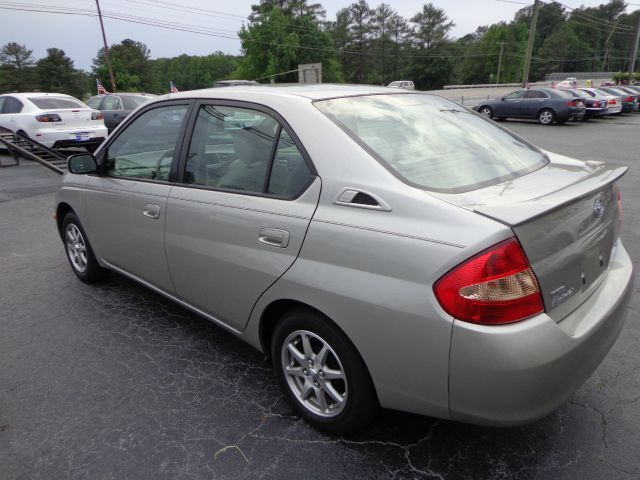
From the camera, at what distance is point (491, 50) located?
329 feet

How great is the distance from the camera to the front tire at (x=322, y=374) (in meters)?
2.12

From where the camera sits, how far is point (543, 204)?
6.08 ft

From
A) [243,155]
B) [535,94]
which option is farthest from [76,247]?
[535,94]

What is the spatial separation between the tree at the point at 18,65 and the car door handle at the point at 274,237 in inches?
3154

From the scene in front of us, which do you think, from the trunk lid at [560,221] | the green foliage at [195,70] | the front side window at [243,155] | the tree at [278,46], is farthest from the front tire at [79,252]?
the green foliage at [195,70]

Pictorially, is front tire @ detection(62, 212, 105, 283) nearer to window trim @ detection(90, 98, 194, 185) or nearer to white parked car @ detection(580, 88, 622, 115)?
window trim @ detection(90, 98, 194, 185)

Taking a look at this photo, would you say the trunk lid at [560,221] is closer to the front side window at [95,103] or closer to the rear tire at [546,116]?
the front side window at [95,103]

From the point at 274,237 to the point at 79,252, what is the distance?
2819 millimetres

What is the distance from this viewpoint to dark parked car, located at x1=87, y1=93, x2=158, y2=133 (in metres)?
14.6

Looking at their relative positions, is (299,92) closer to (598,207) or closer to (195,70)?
(598,207)

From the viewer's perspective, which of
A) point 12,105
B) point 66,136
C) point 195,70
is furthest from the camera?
point 195,70

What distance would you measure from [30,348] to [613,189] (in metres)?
3.79

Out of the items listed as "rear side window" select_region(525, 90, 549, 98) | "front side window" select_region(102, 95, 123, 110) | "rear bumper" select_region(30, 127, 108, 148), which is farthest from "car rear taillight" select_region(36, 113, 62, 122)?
"rear side window" select_region(525, 90, 549, 98)

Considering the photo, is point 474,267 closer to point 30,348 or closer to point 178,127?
point 178,127
